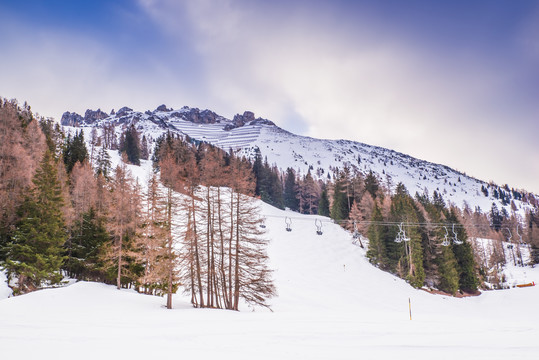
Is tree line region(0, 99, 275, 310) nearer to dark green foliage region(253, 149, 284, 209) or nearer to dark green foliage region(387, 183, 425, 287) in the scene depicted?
dark green foliage region(387, 183, 425, 287)

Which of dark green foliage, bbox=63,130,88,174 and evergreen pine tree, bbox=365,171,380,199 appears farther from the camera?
evergreen pine tree, bbox=365,171,380,199

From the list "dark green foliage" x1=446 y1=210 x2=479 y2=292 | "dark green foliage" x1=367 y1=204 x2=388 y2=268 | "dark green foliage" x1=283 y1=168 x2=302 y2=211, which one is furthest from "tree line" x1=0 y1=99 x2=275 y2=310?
"dark green foliage" x1=283 y1=168 x2=302 y2=211

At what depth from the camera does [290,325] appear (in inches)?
443

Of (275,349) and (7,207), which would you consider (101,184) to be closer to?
(7,207)

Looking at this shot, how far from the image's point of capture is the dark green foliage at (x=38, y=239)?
21.5m

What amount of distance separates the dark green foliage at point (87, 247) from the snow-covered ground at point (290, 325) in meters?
5.59

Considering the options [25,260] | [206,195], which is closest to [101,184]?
[25,260]

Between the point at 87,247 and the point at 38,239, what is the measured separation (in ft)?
21.2

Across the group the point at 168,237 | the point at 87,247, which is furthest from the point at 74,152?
the point at 168,237

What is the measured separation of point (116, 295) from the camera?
21.6 m

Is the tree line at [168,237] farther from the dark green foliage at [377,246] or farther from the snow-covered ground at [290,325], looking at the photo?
the dark green foliage at [377,246]

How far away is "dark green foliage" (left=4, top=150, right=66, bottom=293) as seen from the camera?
70.5 feet

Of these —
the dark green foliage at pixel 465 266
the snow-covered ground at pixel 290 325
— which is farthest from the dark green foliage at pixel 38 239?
the dark green foliage at pixel 465 266

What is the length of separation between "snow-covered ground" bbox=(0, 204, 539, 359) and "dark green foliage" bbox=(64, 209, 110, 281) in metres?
5.59
